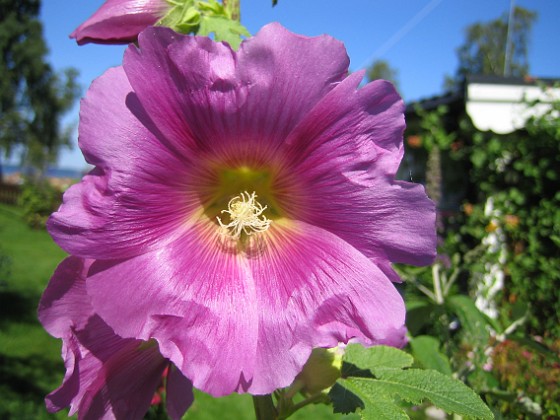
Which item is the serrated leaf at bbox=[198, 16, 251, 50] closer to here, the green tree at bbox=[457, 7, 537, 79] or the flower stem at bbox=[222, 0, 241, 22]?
the flower stem at bbox=[222, 0, 241, 22]

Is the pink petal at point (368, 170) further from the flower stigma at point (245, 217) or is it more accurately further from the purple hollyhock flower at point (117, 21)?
the purple hollyhock flower at point (117, 21)

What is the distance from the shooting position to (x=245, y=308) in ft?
2.11

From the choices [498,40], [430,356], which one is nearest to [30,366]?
[430,356]

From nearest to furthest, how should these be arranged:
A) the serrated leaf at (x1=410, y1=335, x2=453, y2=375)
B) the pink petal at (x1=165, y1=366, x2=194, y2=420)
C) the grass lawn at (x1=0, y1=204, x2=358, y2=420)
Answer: the pink petal at (x1=165, y1=366, x2=194, y2=420)
the serrated leaf at (x1=410, y1=335, x2=453, y2=375)
the grass lawn at (x1=0, y1=204, x2=358, y2=420)

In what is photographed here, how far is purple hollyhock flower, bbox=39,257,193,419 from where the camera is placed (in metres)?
0.64

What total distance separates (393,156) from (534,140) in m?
5.40

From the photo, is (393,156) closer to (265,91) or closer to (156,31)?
(265,91)

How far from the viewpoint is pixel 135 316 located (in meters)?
0.58

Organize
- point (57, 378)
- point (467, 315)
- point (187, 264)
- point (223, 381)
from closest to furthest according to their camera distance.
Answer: point (223, 381) < point (187, 264) < point (467, 315) < point (57, 378)

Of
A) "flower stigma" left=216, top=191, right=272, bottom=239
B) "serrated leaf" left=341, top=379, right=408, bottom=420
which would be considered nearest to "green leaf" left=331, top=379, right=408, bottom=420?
"serrated leaf" left=341, top=379, right=408, bottom=420

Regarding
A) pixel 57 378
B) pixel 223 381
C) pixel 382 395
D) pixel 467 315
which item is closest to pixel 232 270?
pixel 223 381

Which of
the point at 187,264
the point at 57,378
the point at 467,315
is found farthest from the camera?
the point at 57,378

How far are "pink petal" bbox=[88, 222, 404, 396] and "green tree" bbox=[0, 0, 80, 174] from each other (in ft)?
100

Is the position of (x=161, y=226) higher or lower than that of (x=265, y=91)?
lower
